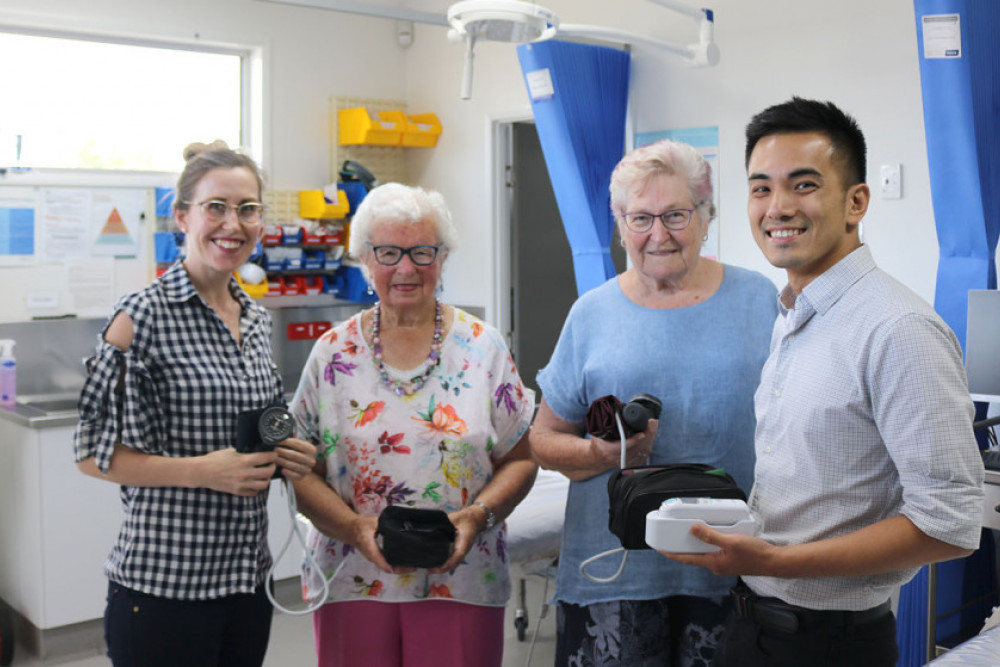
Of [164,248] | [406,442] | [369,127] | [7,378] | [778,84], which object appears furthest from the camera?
[369,127]

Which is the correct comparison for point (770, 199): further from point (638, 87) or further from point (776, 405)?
point (638, 87)

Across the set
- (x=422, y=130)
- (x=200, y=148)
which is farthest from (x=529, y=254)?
(x=200, y=148)

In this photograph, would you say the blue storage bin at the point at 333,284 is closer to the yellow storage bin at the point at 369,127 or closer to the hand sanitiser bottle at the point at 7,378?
the yellow storage bin at the point at 369,127

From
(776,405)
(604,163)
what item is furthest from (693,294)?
(604,163)

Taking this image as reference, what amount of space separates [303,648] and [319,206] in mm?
2356

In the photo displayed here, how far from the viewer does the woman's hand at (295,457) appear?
189 centimetres

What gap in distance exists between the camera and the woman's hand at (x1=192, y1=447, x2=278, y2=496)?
1871 millimetres

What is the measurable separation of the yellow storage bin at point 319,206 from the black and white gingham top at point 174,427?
3.36m

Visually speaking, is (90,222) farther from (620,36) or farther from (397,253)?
(397,253)

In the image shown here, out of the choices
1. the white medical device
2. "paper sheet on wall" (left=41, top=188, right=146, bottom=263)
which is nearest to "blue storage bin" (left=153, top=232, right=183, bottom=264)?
"paper sheet on wall" (left=41, top=188, right=146, bottom=263)

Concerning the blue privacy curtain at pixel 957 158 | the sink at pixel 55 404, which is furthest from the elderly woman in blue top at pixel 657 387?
the sink at pixel 55 404

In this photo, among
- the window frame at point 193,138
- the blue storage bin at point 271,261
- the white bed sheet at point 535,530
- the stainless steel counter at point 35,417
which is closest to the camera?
the white bed sheet at point 535,530

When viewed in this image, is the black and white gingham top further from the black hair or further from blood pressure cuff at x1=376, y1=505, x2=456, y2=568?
the black hair

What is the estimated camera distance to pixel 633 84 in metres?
4.53
